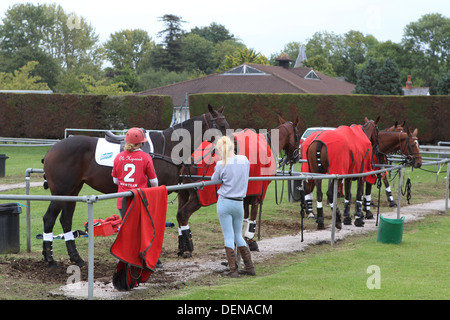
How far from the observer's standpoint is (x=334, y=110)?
33062mm

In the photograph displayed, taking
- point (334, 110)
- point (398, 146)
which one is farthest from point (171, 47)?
point (398, 146)

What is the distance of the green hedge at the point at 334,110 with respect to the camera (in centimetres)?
3178

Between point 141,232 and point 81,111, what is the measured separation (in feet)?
102

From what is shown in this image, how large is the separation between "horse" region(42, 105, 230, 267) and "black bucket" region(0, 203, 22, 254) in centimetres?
69

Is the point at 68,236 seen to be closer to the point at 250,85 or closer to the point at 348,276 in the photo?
the point at 348,276

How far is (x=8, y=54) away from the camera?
72750mm

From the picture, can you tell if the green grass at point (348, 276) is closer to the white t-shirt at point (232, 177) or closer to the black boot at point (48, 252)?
the white t-shirt at point (232, 177)

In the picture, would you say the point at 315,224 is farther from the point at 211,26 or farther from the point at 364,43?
the point at 211,26

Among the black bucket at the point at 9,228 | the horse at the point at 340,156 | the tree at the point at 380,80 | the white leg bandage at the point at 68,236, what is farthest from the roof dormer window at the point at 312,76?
the white leg bandage at the point at 68,236

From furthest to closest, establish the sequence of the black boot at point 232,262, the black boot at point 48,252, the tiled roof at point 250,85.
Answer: the tiled roof at point 250,85
the black boot at point 48,252
the black boot at point 232,262

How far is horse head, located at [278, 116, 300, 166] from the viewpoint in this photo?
11.8m

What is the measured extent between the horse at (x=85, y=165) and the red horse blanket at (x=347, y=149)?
4.02 metres

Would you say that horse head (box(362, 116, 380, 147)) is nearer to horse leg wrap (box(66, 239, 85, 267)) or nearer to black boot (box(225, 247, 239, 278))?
black boot (box(225, 247, 239, 278))

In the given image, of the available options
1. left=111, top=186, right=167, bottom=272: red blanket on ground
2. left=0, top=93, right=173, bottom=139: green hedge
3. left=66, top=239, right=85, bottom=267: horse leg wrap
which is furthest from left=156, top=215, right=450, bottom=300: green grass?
left=0, top=93, right=173, bottom=139: green hedge
